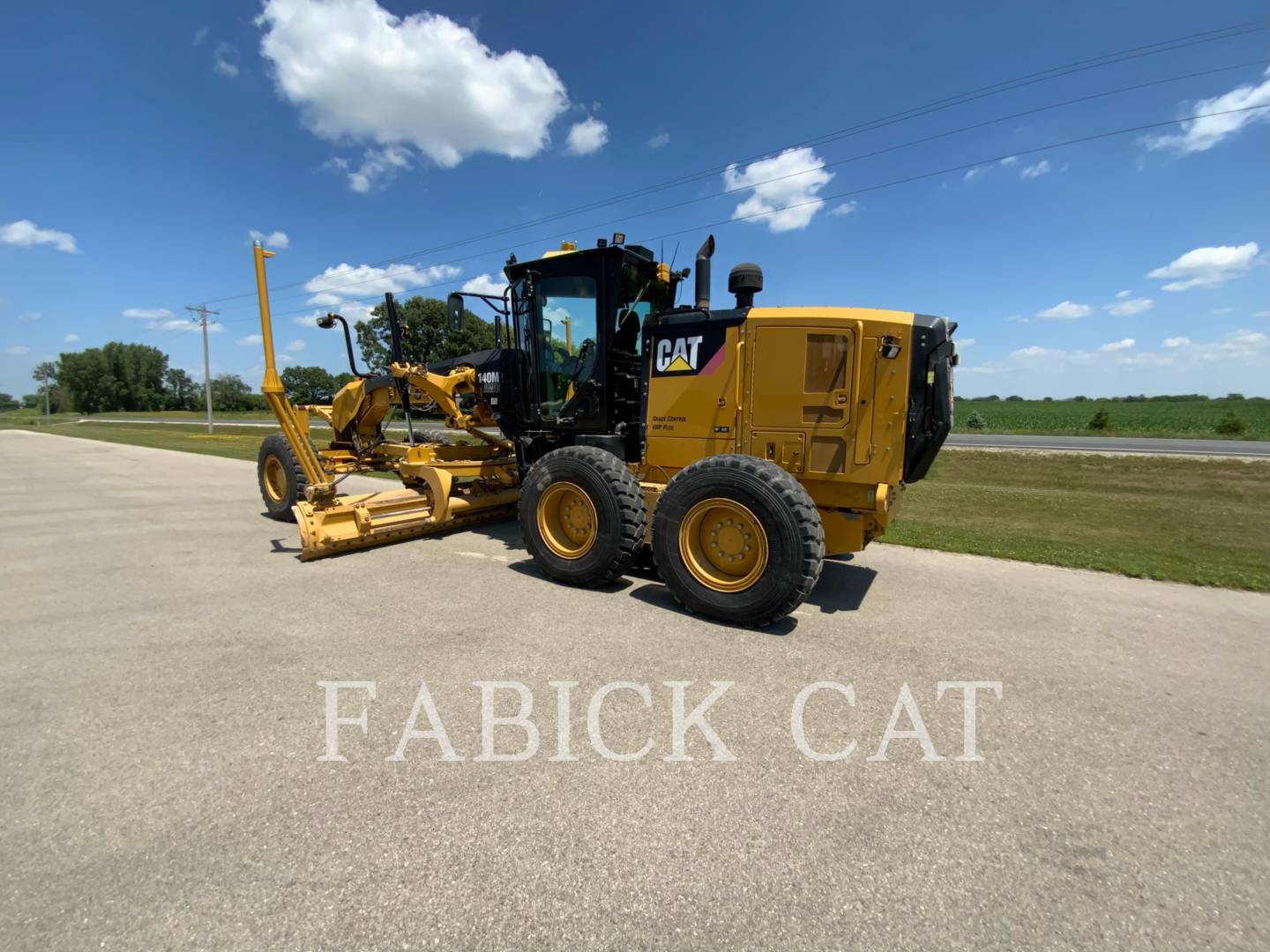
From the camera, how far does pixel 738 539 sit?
4289 millimetres

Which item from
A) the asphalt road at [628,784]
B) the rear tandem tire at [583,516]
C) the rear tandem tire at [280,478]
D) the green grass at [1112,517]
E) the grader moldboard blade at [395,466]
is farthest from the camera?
the rear tandem tire at [280,478]

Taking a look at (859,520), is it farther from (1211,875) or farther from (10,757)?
(10,757)

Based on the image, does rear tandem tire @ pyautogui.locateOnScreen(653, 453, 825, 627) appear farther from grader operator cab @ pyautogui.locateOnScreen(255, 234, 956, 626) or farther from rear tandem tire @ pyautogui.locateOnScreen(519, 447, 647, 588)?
rear tandem tire @ pyautogui.locateOnScreen(519, 447, 647, 588)

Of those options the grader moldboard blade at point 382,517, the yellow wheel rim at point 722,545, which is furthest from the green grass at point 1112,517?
the grader moldboard blade at point 382,517

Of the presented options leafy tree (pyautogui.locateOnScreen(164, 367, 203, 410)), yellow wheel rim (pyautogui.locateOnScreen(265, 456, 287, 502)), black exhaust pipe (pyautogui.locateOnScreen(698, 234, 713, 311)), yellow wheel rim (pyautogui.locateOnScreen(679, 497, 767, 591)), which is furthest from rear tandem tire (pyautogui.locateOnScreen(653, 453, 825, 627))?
leafy tree (pyautogui.locateOnScreen(164, 367, 203, 410))

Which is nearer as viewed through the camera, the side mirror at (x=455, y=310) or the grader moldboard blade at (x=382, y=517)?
the grader moldboard blade at (x=382, y=517)

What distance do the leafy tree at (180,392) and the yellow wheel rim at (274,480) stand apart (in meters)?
104

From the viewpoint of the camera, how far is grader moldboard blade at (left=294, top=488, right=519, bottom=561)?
573 cm

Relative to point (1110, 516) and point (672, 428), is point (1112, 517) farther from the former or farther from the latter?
point (672, 428)

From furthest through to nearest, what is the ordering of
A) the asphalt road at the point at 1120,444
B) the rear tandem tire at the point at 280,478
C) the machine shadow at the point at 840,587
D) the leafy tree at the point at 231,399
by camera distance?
the leafy tree at the point at 231,399, the asphalt road at the point at 1120,444, the rear tandem tire at the point at 280,478, the machine shadow at the point at 840,587

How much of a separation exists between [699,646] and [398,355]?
563 centimetres

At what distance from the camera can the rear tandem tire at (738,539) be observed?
3.92 m

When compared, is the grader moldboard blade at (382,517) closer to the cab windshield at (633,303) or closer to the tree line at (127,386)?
the cab windshield at (633,303)

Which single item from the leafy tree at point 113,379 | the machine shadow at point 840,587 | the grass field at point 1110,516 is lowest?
the machine shadow at point 840,587
